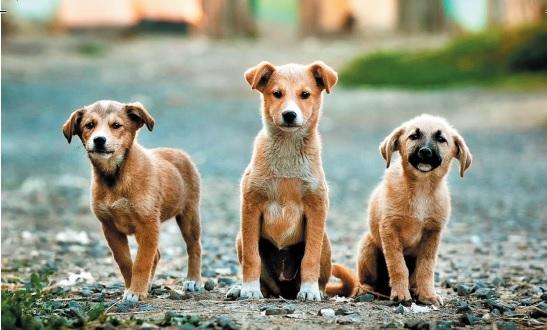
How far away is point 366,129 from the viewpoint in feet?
68.6

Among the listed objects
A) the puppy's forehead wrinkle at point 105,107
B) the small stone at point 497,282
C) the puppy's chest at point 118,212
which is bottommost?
the small stone at point 497,282

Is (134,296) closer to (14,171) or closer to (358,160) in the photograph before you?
(14,171)

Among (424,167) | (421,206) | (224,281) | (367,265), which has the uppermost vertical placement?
(424,167)

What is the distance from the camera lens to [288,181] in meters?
6.56

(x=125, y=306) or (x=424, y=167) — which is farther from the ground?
(x=424, y=167)

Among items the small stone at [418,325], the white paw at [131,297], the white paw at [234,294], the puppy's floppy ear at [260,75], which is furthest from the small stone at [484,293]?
the white paw at [131,297]

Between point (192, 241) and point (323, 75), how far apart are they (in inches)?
66.0

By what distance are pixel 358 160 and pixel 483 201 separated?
166 inches

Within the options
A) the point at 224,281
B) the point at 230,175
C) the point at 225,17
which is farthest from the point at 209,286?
the point at 225,17

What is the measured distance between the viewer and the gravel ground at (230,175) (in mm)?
6562

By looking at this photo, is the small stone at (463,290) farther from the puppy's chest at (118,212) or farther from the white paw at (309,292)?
the puppy's chest at (118,212)

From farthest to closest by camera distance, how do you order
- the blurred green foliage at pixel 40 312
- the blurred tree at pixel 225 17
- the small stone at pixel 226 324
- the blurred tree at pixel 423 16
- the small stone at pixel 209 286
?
the blurred tree at pixel 225 17 → the blurred tree at pixel 423 16 → the small stone at pixel 209 286 → the small stone at pixel 226 324 → the blurred green foliage at pixel 40 312

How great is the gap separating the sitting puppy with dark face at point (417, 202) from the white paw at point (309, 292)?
0.52 meters

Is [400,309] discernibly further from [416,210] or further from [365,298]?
[416,210]
